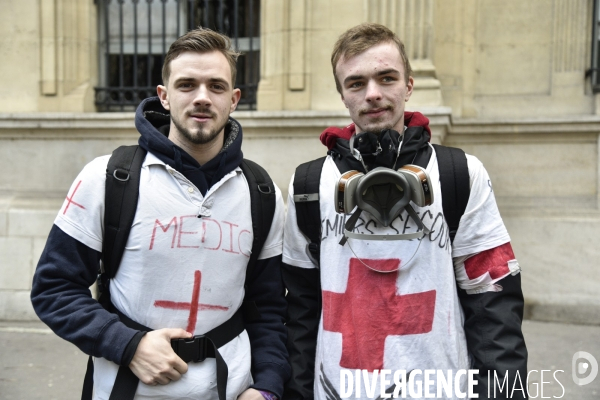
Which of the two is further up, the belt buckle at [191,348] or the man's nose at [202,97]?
the man's nose at [202,97]

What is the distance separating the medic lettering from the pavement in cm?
294

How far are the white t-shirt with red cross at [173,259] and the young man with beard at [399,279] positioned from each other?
32cm

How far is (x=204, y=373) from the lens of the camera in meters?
2.15

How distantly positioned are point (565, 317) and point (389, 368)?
15.7 feet

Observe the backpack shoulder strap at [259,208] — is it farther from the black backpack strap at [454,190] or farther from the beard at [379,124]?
the black backpack strap at [454,190]

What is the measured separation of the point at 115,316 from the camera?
2.08 metres

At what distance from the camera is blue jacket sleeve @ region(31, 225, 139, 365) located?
2035 millimetres

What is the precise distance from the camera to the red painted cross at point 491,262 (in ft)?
6.95

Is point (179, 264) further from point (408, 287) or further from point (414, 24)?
point (414, 24)

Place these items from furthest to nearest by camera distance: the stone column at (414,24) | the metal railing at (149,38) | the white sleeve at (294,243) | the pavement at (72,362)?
1. the metal railing at (149,38)
2. the stone column at (414,24)
3. the pavement at (72,362)
4. the white sleeve at (294,243)

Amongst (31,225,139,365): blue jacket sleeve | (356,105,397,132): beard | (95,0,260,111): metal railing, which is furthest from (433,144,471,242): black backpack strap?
(95,0,260,111): metal railing

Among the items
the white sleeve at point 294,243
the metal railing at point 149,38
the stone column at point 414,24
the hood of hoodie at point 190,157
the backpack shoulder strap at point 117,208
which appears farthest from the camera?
the metal railing at point 149,38

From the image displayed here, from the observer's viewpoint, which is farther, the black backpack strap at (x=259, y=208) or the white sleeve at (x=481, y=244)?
the black backpack strap at (x=259, y=208)

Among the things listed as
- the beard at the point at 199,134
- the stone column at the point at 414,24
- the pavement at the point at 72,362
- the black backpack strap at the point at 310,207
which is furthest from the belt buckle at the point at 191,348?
the stone column at the point at 414,24
